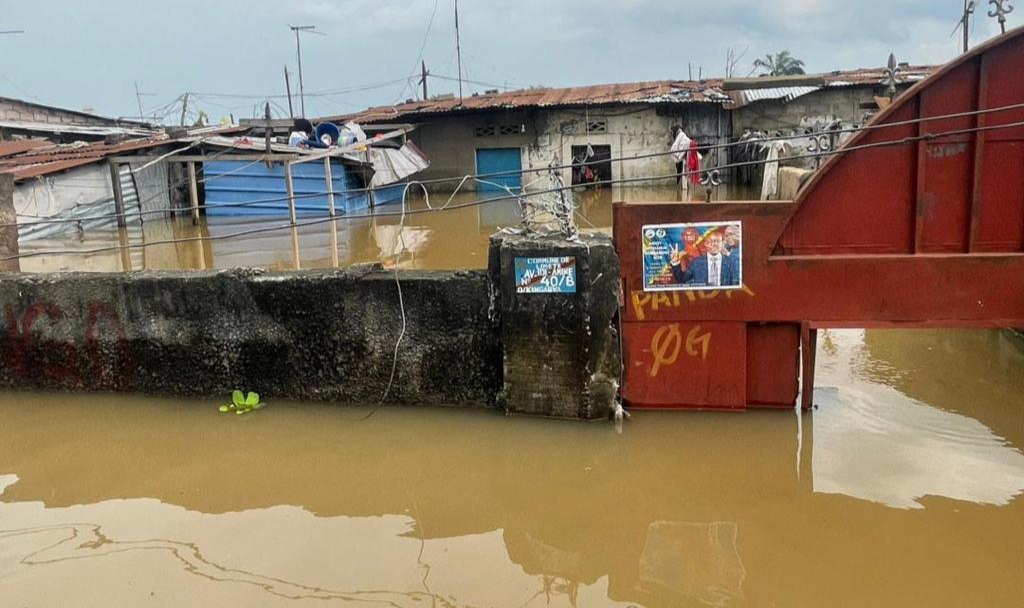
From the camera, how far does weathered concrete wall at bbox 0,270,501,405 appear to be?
5.57 m

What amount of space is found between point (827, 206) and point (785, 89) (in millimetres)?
16846

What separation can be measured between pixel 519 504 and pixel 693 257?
2.14 meters

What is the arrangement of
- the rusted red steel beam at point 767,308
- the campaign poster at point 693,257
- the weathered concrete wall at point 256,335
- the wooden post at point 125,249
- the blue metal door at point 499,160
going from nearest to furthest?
the rusted red steel beam at point 767,308 < the campaign poster at point 693,257 < the weathered concrete wall at point 256,335 < the wooden post at point 125,249 < the blue metal door at point 499,160

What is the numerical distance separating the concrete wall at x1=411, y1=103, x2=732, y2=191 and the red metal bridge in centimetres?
1663

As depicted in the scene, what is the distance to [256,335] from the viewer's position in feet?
19.1

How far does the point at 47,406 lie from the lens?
5973 millimetres

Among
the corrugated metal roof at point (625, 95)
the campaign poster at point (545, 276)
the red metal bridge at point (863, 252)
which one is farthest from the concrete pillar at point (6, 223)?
the corrugated metal roof at point (625, 95)

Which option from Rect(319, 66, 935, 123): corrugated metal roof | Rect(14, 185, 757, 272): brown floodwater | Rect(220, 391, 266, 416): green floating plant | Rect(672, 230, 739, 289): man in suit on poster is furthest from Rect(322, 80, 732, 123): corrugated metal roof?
Rect(220, 391, 266, 416): green floating plant

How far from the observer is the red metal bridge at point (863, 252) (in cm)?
485

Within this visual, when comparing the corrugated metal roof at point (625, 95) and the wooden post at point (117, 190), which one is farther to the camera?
the corrugated metal roof at point (625, 95)

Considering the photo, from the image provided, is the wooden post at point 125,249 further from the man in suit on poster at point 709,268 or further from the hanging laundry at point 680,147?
the hanging laundry at point 680,147

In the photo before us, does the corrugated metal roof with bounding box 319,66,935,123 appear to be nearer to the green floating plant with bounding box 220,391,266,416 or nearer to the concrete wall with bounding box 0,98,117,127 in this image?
the concrete wall with bounding box 0,98,117,127


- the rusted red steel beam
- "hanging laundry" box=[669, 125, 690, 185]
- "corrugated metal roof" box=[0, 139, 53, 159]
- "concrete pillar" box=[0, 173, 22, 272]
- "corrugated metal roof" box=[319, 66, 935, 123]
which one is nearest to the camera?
the rusted red steel beam

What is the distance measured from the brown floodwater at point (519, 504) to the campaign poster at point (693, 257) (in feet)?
3.17
